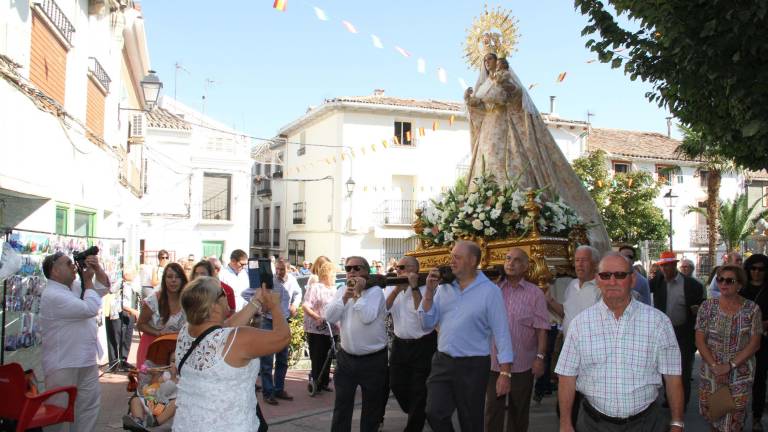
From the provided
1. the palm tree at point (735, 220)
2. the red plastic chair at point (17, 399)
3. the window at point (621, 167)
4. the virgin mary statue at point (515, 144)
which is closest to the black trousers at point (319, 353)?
the virgin mary statue at point (515, 144)

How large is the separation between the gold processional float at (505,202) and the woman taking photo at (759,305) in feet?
5.40

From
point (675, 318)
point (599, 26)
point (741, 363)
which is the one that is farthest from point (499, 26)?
point (741, 363)

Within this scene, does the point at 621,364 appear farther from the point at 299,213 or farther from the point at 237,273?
the point at 299,213

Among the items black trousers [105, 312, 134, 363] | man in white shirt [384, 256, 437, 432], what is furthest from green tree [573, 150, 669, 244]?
man in white shirt [384, 256, 437, 432]

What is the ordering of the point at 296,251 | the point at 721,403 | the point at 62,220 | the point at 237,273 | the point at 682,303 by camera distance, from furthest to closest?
the point at 296,251
the point at 62,220
the point at 237,273
the point at 682,303
the point at 721,403

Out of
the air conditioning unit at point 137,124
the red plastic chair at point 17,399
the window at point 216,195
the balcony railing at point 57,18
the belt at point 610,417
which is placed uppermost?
the air conditioning unit at point 137,124

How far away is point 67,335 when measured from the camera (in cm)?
577

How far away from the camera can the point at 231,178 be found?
3125cm

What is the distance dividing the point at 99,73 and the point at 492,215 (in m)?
8.24

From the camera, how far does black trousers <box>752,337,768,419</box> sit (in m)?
7.11

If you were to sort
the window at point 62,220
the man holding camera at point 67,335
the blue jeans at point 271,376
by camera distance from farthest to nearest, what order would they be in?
the window at point 62,220, the blue jeans at point 271,376, the man holding camera at point 67,335

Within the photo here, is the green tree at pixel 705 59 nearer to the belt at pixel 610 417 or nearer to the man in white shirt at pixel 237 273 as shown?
the belt at pixel 610 417

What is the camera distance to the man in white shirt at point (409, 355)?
6688mm

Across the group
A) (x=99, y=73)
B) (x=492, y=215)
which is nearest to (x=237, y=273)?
(x=492, y=215)
